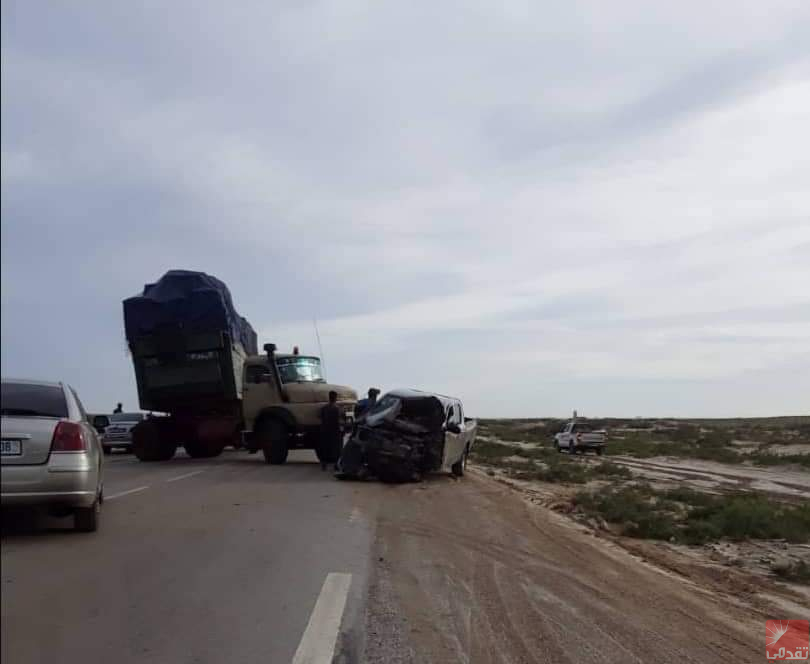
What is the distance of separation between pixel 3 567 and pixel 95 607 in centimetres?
219

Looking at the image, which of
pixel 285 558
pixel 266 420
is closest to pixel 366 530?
pixel 285 558

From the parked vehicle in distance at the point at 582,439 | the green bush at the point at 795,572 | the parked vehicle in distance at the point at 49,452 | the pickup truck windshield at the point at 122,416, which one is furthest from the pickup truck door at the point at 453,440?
the parked vehicle in distance at the point at 582,439

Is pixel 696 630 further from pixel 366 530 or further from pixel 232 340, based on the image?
pixel 232 340

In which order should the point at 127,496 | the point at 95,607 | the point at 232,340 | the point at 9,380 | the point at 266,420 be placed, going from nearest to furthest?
the point at 9,380, the point at 95,607, the point at 127,496, the point at 232,340, the point at 266,420

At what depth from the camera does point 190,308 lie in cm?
1539

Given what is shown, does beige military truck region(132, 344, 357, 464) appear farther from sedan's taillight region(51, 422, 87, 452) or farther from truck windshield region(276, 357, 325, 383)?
sedan's taillight region(51, 422, 87, 452)

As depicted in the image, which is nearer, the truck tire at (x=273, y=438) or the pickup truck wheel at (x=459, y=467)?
the pickup truck wheel at (x=459, y=467)

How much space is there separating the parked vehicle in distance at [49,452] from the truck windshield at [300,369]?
17.1 m

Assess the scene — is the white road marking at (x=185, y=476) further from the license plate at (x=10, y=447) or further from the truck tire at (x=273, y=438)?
the license plate at (x=10, y=447)

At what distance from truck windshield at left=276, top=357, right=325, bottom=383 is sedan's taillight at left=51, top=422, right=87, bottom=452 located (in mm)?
17378

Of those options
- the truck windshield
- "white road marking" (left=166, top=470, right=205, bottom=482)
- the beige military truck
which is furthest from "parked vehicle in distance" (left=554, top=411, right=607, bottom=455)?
"white road marking" (left=166, top=470, right=205, bottom=482)

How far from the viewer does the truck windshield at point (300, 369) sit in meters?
20.5

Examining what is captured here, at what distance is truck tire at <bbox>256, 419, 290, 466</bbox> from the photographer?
20312 millimetres

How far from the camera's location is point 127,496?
1043 centimetres
